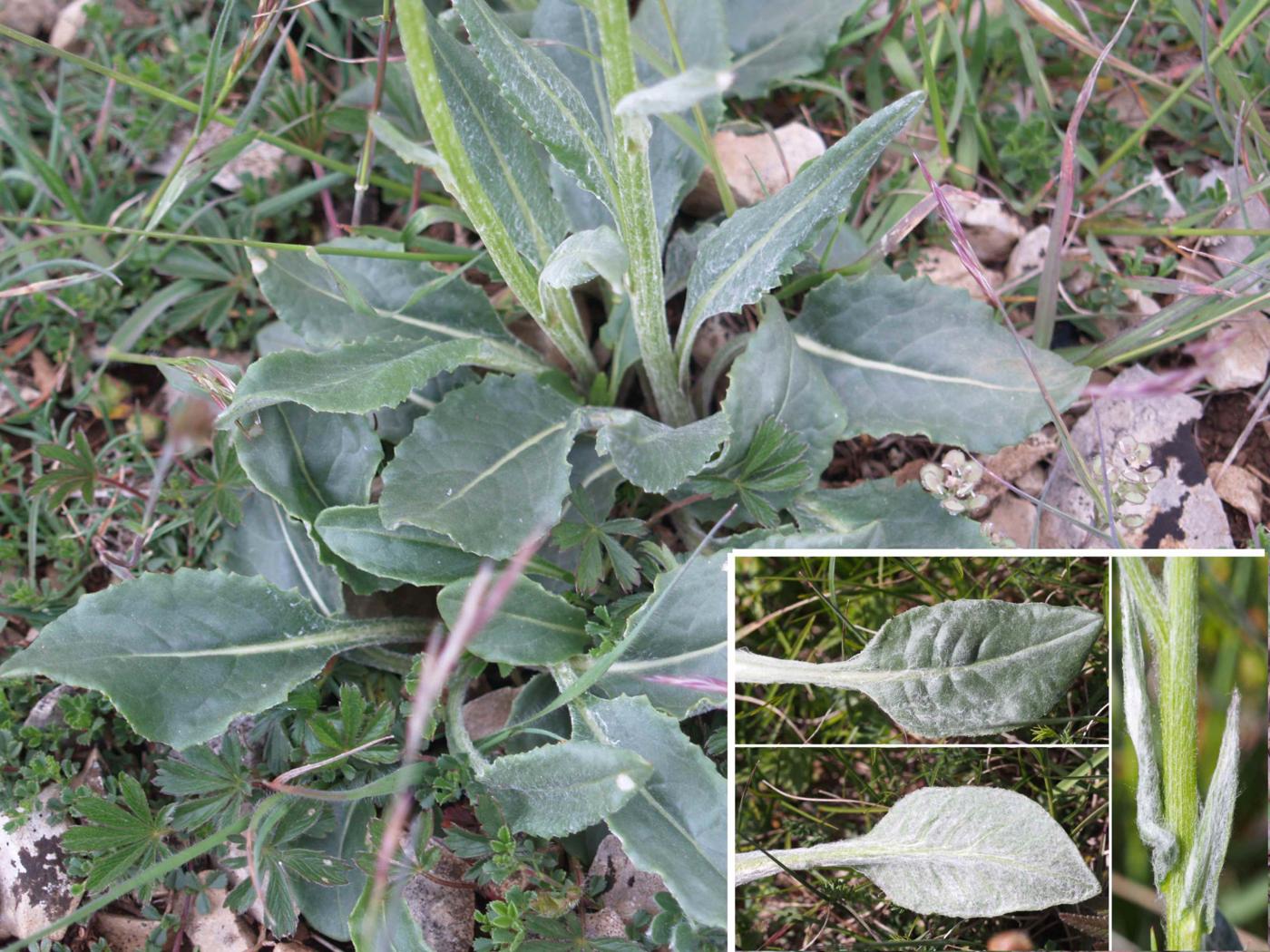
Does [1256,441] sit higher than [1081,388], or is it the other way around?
[1081,388]

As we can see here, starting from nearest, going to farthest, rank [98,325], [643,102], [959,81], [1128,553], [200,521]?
[643,102] < [1128,553] < [200,521] < [959,81] < [98,325]

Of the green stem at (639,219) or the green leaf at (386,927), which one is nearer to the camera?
the green stem at (639,219)

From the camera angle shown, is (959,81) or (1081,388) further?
(959,81)

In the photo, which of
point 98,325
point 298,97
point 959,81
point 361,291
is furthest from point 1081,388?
point 98,325

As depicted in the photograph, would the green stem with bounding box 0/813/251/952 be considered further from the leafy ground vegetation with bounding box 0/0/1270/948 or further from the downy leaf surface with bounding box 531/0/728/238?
the downy leaf surface with bounding box 531/0/728/238

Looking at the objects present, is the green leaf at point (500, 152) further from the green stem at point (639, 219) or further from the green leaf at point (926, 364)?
the green leaf at point (926, 364)

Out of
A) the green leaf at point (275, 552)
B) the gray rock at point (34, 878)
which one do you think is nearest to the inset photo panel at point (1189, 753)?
the green leaf at point (275, 552)

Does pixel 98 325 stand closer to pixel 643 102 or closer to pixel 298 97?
pixel 298 97
